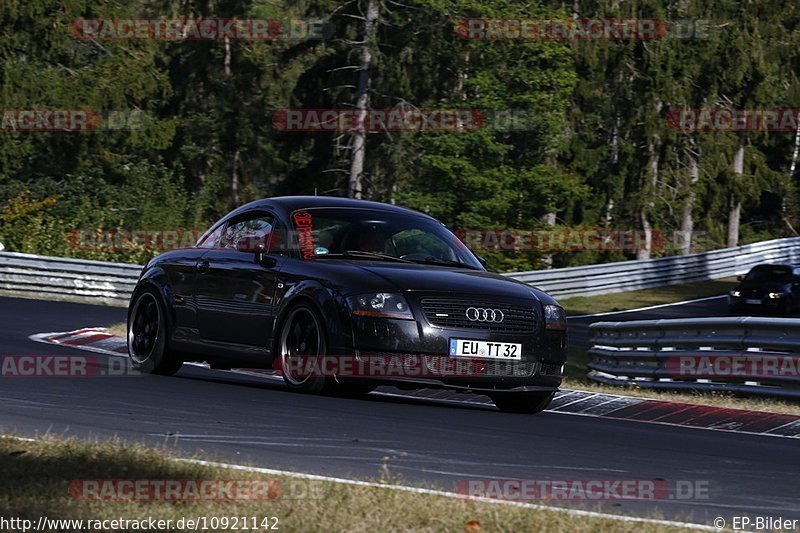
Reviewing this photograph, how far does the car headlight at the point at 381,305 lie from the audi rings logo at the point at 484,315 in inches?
17.4

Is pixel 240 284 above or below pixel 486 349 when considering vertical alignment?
above

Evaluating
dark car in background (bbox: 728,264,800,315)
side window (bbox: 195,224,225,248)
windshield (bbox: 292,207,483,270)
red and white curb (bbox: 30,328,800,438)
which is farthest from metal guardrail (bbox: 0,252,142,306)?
dark car in background (bbox: 728,264,800,315)

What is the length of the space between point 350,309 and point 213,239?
102 inches

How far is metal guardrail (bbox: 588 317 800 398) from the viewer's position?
46.5ft

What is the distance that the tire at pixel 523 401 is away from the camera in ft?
36.8

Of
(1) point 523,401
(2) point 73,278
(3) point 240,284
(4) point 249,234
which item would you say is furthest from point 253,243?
(2) point 73,278

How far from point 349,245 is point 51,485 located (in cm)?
547

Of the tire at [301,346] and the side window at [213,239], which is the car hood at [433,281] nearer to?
the tire at [301,346]

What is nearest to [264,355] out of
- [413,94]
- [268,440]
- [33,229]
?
[268,440]

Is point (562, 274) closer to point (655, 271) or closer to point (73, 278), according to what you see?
point (655, 271)

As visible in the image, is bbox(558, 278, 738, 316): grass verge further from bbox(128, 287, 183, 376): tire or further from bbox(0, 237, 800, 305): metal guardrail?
bbox(128, 287, 183, 376): tire

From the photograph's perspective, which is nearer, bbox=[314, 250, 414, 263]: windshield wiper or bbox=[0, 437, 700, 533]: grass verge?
bbox=[0, 437, 700, 533]: grass verge

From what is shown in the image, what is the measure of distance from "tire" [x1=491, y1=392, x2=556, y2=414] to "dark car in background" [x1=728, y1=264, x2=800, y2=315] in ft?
82.6

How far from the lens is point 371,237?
11.4 meters
